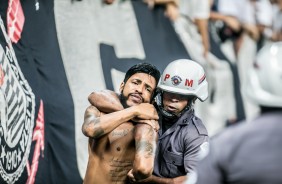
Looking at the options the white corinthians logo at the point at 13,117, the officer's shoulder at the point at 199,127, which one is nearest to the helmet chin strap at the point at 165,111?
the officer's shoulder at the point at 199,127

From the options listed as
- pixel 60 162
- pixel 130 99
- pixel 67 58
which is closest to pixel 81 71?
pixel 67 58

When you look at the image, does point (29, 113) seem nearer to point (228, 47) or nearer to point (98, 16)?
point (98, 16)

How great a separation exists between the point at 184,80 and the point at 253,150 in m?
3.22

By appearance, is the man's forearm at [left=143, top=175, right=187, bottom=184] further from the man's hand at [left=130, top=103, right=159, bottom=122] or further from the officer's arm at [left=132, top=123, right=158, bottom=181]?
the man's hand at [left=130, top=103, right=159, bottom=122]

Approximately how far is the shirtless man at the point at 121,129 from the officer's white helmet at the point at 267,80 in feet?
8.35

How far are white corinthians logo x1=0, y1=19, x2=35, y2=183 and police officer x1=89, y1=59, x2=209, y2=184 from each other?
1045mm

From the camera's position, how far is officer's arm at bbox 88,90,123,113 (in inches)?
251

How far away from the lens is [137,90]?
6.36m

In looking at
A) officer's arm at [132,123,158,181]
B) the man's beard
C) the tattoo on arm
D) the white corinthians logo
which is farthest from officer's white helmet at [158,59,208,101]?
the white corinthians logo

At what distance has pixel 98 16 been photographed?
8.79m

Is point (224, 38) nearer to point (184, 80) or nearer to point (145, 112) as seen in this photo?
point (184, 80)

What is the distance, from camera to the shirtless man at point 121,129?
6203 mm

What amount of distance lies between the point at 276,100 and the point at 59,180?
4634 millimetres

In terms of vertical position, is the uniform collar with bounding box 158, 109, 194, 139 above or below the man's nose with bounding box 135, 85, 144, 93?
below
